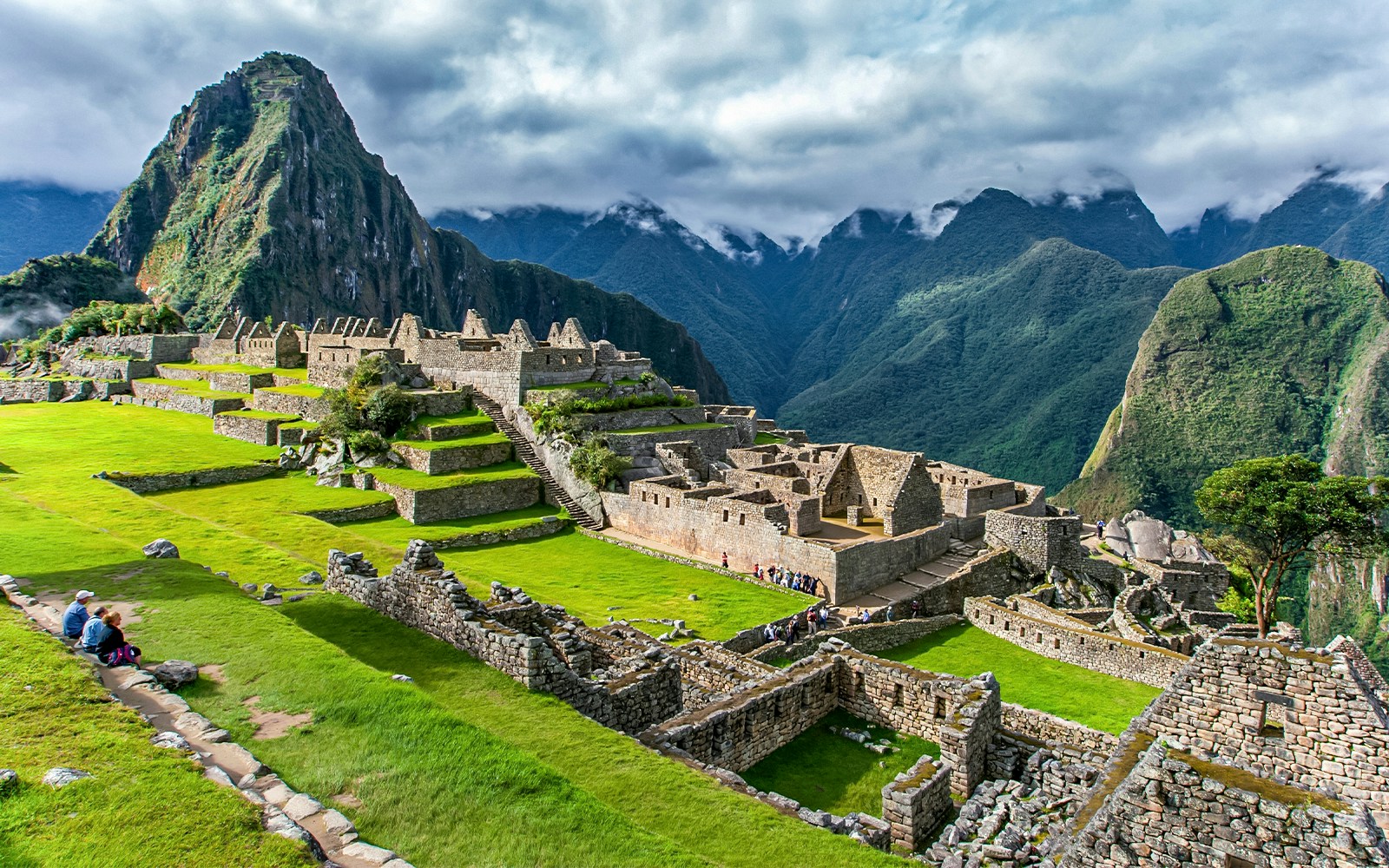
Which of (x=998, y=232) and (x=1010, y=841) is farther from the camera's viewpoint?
(x=998, y=232)

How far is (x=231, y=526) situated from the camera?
19.7m

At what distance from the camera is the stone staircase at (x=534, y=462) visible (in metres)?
27.1

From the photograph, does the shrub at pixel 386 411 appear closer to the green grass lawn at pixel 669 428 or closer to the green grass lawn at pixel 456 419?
the green grass lawn at pixel 456 419

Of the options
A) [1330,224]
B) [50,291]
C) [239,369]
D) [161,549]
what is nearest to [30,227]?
[50,291]

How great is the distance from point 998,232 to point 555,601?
19228 cm

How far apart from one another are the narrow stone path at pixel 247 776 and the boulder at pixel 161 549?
5.28m

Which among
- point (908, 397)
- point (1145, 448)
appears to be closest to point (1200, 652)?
point (1145, 448)

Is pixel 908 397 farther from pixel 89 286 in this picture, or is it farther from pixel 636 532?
pixel 89 286

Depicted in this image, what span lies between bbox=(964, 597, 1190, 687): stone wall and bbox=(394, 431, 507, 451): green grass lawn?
741 inches

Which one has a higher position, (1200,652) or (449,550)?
(1200,652)

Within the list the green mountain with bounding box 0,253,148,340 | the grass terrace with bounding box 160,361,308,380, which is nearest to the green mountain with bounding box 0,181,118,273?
the green mountain with bounding box 0,253,148,340

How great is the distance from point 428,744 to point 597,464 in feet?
69.5

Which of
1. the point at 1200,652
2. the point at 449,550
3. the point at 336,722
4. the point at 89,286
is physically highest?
the point at 89,286

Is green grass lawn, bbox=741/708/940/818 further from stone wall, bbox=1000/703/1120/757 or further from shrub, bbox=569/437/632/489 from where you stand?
shrub, bbox=569/437/632/489
